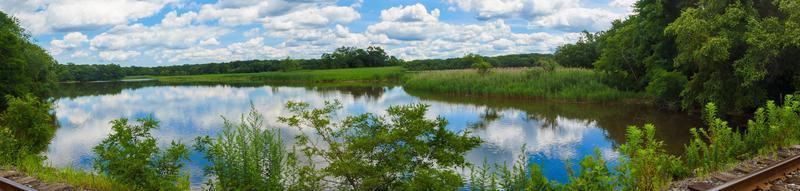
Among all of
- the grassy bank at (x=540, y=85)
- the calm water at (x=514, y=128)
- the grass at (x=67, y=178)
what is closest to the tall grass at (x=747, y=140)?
the calm water at (x=514, y=128)

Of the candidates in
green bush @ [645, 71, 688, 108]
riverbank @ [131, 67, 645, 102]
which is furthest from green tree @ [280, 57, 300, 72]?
green bush @ [645, 71, 688, 108]

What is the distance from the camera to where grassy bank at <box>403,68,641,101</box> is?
30.3 m

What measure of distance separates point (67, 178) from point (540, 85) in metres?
29.1

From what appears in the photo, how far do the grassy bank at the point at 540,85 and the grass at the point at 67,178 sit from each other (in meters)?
26.4

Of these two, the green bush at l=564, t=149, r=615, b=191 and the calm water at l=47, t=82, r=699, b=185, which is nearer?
the green bush at l=564, t=149, r=615, b=191

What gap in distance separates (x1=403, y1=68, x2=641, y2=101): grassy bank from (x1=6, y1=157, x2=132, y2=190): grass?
26359 millimetres

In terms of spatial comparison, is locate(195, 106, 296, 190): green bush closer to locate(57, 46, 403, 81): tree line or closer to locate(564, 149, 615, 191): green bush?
locate(564, 149, 615, 191): green bush

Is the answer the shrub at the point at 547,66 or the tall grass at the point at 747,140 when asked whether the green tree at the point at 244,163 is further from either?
the shrub at the point at 547,66

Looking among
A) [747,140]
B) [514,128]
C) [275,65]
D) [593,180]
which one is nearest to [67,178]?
[593,180]

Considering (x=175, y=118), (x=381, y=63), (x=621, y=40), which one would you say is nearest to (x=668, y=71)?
(x=621, y=40)

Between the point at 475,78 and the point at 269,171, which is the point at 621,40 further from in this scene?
the point at 269,171

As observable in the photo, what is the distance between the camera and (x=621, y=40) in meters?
30.1

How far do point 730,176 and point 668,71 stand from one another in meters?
19.2

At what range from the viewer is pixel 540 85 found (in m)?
33.9
